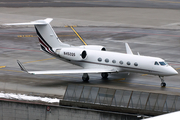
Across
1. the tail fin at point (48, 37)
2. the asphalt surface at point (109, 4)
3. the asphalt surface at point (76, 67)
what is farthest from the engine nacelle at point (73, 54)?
the asphalt surface at point (109, 4)

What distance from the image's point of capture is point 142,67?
114ft

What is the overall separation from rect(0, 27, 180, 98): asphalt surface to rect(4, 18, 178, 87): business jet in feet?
4.28

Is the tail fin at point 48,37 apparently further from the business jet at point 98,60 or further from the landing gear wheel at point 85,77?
the landing gear wheel at point 85,77

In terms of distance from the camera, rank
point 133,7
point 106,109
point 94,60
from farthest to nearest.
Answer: point 133,7
point 94,60
point 106,109

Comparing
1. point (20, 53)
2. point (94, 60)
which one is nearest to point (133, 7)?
point (20, 53)

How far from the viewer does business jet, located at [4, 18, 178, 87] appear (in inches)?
1355

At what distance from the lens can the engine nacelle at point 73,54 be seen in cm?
3700

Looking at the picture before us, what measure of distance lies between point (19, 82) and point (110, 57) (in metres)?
8.88

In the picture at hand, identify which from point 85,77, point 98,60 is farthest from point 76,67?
point 98,60

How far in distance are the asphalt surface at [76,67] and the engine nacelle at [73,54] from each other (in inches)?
86.2

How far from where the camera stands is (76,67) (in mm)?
42875

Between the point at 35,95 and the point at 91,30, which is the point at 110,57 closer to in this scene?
the point at 35,95

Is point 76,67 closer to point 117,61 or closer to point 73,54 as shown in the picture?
point 73,54

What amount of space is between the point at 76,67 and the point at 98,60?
21.8 ft
